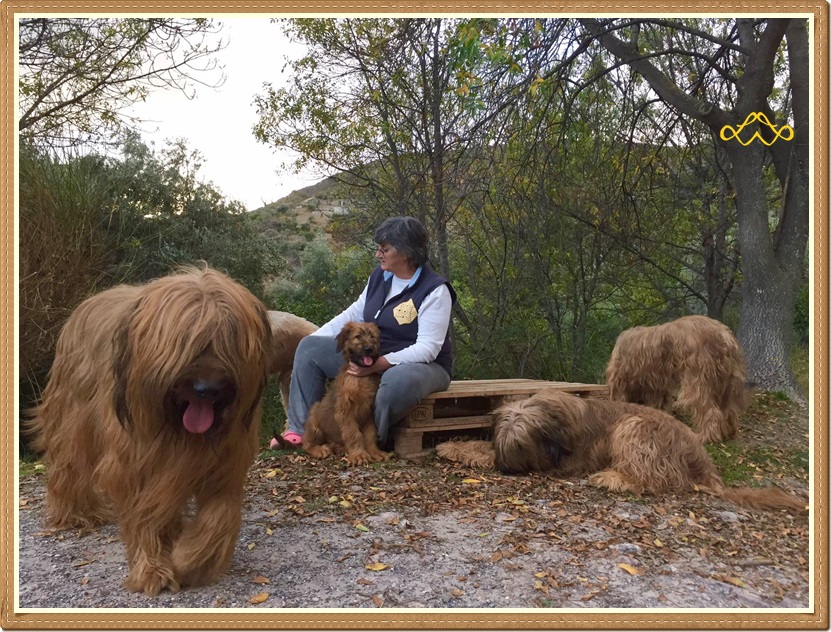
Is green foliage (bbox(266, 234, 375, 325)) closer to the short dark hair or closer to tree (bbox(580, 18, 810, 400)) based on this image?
the short dark hair

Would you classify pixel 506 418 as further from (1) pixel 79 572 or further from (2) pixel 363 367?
(1) pixel 79 572

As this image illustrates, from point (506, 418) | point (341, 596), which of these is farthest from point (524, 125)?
point (341, 596)

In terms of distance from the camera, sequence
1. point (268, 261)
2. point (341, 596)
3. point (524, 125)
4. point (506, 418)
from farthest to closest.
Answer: point (268, 261) < point (524, 125) < point (506, 418) < point (341, 596)

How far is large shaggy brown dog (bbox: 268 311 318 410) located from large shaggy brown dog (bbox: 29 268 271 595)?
3.19m

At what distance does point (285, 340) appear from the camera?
646 cm

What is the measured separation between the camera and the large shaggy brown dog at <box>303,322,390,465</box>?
5086 mm

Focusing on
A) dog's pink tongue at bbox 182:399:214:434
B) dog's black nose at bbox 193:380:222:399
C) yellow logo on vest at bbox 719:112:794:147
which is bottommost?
dog's pink tongue at bbox 182:399:214:434

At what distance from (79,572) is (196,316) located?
4.73 ft

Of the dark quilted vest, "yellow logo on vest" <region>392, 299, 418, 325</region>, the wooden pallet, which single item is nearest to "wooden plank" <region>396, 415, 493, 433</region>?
the wooden pallet

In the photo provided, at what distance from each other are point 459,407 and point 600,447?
132 centimetres

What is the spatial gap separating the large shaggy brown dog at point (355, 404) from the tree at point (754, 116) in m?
2.60

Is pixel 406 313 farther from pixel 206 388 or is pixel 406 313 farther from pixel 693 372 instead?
pixel 206 388

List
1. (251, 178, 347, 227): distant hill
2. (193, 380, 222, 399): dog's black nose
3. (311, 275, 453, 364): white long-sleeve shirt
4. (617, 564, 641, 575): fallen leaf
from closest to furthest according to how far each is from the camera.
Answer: (193, 380, 222, 399): dog's black nose < (617, 564, 641, 575): fallen leaf < (311, 275, 453, 364): white long-sleeve shirt < (251, 178, 347, 227): distant hill

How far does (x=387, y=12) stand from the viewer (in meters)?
3.18
